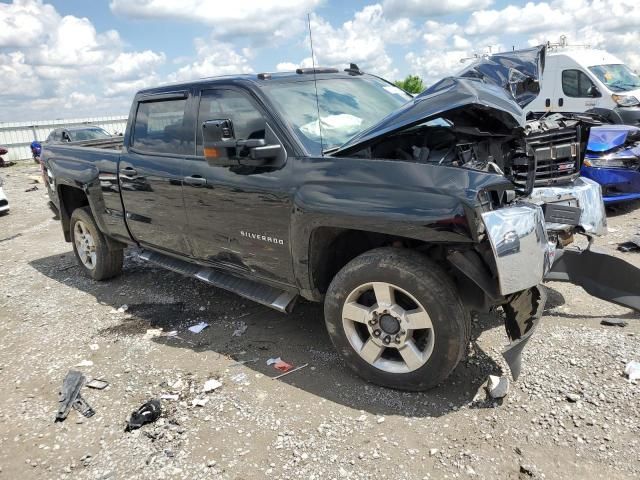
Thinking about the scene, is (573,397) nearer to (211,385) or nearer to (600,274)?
(600,274)

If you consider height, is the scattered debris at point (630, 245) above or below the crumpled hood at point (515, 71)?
below

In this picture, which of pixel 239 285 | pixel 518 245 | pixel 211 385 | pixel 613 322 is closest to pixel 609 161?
pixel 613 322

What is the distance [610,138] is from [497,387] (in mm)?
4673

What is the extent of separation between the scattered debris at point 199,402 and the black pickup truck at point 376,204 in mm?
779

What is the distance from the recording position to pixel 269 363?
146 inches

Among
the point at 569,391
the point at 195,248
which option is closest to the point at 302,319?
the point at 195,248

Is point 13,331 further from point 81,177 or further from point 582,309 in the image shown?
point 582,309

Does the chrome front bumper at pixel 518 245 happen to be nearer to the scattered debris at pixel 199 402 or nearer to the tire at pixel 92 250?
the scattered debris at pixel 199 402

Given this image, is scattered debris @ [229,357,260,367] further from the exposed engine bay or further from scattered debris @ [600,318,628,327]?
scattered debris @ [600,318,628,327]

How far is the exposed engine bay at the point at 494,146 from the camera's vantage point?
335cm

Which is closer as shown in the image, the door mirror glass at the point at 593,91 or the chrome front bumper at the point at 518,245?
the chrome front bumper at the point at 518,245

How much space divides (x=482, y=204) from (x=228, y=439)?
6.32 feet

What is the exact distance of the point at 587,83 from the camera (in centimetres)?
1227

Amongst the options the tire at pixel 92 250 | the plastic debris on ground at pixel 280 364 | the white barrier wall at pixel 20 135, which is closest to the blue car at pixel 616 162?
the plastic debris on ground at pixel 280 364
